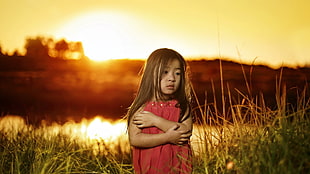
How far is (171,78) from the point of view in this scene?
9.86ft

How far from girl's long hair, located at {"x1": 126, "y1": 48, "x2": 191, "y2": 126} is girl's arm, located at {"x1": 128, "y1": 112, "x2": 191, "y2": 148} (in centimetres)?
14

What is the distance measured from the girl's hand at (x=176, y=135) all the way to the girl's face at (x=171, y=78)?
255mm

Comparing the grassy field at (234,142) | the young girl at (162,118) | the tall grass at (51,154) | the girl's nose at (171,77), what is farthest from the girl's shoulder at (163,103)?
the tall grass at (51,154)

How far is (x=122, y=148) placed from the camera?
5.17 metres

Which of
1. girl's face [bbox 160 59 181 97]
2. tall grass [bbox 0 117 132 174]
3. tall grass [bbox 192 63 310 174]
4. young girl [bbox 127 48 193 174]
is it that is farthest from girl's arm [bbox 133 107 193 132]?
tall grass [bbox 0 117 132 174]

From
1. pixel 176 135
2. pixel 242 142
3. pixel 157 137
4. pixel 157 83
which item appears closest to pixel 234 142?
pixel 242 142

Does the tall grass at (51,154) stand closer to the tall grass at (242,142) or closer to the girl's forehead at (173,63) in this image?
the tall grass at (242,142)

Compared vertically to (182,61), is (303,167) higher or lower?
lower

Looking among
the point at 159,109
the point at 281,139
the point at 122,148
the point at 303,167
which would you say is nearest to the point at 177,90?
the point at 159,109

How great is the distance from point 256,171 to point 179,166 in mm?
736

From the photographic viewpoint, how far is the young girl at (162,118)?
2947mm

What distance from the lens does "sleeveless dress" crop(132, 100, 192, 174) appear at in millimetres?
2951

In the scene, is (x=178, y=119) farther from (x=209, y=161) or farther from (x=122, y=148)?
(x=122, y=148)

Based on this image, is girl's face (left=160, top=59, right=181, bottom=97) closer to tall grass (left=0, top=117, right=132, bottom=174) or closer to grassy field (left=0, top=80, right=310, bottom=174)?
grassy field (left=0, top=80, right=310, bottom=174)
